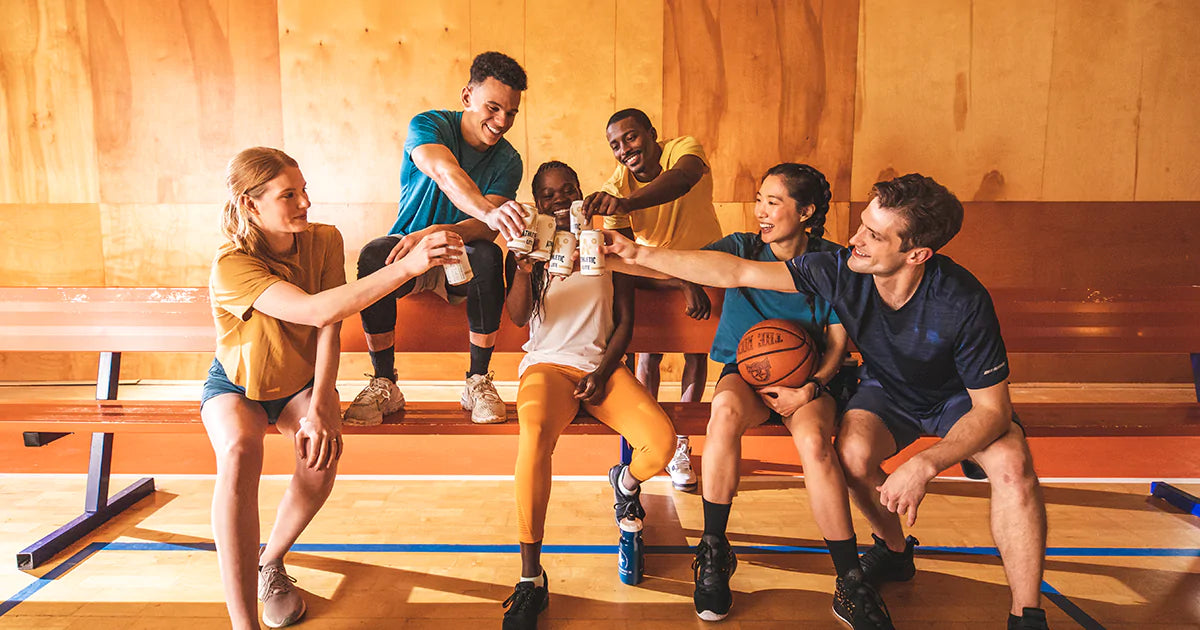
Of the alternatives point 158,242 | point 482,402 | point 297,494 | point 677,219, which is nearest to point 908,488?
point 482,402

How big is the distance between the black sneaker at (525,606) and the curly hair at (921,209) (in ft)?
4.83

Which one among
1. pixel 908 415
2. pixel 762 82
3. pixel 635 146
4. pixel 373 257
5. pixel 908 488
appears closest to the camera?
pixel 908 488

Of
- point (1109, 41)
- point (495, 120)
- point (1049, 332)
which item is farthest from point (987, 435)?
point (1109, 41)

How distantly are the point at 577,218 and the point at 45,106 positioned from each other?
489cm

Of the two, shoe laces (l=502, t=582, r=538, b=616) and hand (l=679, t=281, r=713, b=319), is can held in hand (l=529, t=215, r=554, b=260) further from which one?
shoe laces (l=502, t=582, r=538, b=616)

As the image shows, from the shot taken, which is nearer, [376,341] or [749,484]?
[376,341]

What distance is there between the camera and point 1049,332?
2.94 m

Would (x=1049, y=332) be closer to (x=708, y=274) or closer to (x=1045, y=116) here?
(x=708, y=274)

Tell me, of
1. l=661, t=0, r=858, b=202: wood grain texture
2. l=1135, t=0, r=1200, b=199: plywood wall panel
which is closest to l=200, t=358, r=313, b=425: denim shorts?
l=661, t=0, r=858, b=202: wood grain texture

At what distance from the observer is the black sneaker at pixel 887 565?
93.7 inches

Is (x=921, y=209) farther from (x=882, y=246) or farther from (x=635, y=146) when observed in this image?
(x=635, y=146)

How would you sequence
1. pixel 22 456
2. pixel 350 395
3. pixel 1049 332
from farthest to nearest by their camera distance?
pixel 350 395, pixel 22 456, pixel 1049 332

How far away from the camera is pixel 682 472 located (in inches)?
128

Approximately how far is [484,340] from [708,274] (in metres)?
0.88
